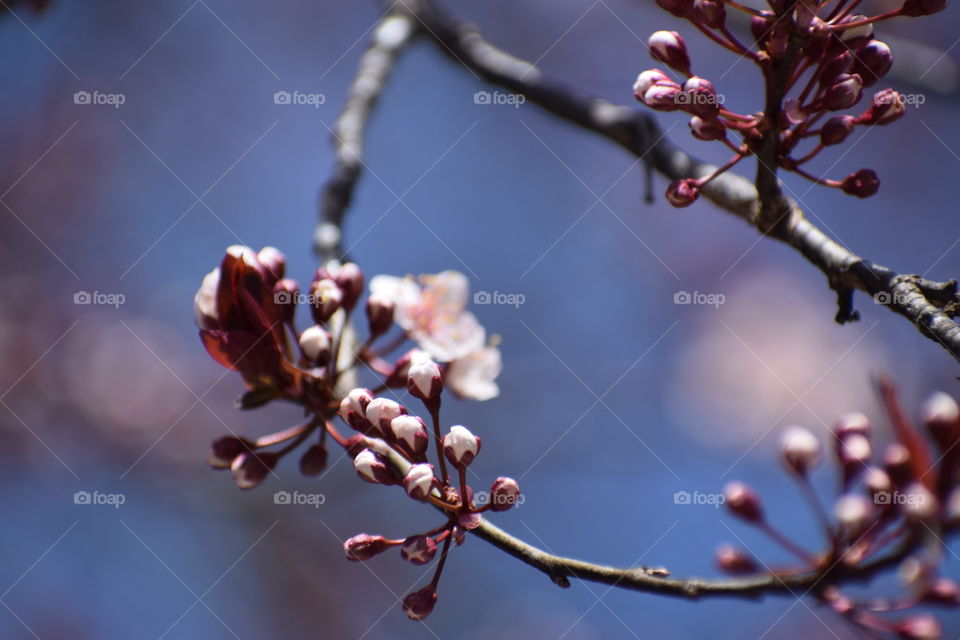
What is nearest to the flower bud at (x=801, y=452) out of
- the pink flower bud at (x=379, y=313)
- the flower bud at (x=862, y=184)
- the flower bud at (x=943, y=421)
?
the flower bud at (x=943, y=421)

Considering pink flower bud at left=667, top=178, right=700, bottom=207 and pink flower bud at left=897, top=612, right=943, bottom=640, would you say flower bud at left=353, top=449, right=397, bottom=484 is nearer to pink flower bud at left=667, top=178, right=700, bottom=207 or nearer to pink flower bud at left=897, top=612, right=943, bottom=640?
pink flower bud at left=667, top=178, right=700, bottom=207

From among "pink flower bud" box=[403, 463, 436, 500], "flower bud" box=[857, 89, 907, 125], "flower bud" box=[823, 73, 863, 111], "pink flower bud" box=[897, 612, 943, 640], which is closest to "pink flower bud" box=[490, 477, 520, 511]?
"pink flower bud" box=[403, 463, 436, 500]

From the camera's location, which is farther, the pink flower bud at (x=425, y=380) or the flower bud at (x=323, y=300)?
the flower bud at (x=323, y=300)

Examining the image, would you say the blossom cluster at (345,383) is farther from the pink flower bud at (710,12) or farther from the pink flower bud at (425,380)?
the pink flower bud at (710,12)

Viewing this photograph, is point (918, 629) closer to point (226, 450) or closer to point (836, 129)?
point (836, 129)

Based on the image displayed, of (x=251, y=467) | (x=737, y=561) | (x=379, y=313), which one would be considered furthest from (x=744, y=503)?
(x=251, y=467)

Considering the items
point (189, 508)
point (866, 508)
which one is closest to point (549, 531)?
point (189, 508)

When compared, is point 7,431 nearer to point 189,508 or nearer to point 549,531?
point 189,508
